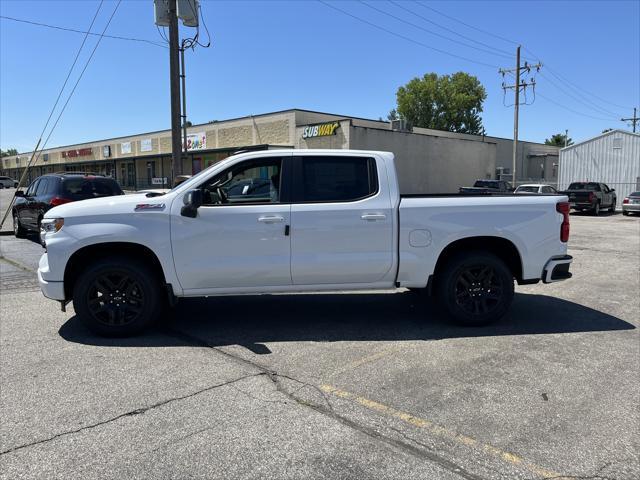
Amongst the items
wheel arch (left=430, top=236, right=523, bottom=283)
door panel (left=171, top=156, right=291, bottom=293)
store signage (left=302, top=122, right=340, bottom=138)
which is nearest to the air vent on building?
store signage (left=302, top=122, right=340, bottom=138)

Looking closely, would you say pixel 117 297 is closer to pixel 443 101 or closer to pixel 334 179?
pixel 334 179

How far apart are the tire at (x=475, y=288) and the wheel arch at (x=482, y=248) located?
8 centimetres

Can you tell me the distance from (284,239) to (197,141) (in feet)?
118

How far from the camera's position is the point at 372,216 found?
5.50 m

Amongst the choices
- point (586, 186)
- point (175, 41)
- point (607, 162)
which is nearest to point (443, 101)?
point (607, 162)

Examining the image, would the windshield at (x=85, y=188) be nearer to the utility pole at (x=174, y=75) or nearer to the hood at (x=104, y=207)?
the utility pole at (x=174, y=75)

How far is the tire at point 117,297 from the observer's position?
210 inches

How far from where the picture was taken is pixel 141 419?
360 cm

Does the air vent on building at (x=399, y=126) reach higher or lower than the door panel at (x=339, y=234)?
higher

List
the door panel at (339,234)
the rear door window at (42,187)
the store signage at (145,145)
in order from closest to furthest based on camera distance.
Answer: the door panel at (339,234), the rear door window at (42,187), the store signage at (145,145)

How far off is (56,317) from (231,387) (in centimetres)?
327

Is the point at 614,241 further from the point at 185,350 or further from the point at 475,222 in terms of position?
the point at 185,350

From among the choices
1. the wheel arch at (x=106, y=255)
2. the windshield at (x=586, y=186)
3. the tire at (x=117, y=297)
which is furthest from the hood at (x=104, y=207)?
the windshield at (x=586, y=186)

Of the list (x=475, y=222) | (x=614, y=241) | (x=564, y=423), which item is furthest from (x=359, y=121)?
(x=564, y=423)
